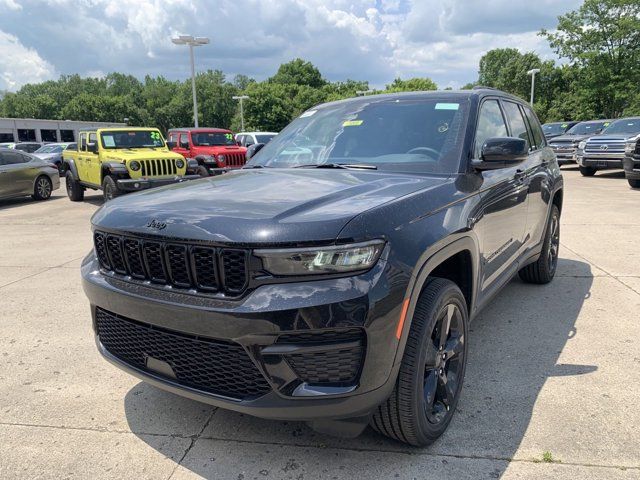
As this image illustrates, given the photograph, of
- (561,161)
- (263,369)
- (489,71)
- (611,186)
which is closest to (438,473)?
(263,369)

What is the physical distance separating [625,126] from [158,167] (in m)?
14.0

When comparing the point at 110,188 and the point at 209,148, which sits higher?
the point at 209,148

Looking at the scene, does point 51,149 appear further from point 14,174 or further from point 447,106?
point 447,106

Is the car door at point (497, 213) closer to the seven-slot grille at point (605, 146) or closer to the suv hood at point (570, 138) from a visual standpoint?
the seven-slot grille at point (605, 146)

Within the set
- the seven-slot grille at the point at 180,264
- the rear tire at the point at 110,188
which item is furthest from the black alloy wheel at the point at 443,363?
the rear tire at the point at 110,188

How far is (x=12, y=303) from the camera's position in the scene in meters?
5.13

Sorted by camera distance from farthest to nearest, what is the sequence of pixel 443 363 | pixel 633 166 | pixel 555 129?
pixel 555 129
pixel 633 166
pixel 443 363

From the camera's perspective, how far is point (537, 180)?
445 cm

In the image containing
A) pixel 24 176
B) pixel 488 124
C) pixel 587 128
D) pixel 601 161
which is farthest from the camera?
pixel 587 128

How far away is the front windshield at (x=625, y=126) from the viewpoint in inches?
620

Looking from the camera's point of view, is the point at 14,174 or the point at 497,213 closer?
the point at 497,213

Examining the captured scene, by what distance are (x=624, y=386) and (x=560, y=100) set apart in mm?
59920

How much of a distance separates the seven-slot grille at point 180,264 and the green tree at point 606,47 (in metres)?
37.6

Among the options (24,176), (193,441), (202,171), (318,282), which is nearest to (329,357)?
(318,282)
